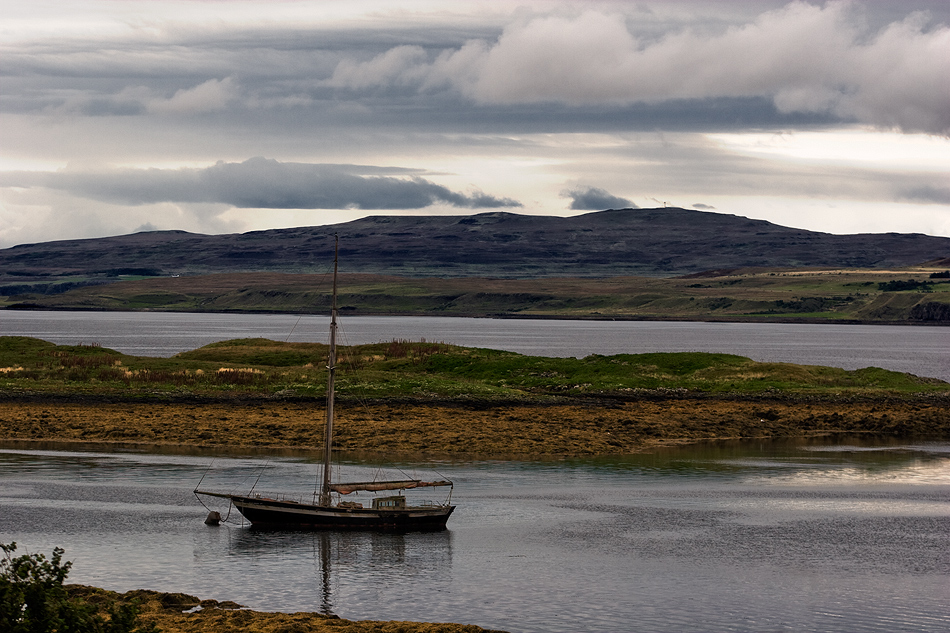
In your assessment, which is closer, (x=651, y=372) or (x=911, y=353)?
(x=651, y=372)

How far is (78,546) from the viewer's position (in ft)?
110

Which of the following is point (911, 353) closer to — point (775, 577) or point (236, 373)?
point (236, 373)

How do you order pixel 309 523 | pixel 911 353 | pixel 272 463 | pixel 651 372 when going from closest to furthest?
pixel 309 523, pixel 272 463, pixel 651 372, pixel 911 353

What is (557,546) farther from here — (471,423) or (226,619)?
(471,423)

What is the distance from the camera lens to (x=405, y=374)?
276 feet

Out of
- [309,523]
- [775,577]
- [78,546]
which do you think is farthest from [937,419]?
[78,546]

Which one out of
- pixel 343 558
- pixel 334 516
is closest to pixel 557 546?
pixel 343 558

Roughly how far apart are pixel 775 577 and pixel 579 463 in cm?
2380

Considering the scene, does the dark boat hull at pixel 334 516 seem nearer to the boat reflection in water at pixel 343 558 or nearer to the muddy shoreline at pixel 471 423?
the boat reflection in water at pixel 343 558

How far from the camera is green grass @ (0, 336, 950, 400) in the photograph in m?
74.9

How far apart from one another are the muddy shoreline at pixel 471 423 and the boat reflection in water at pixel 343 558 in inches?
776

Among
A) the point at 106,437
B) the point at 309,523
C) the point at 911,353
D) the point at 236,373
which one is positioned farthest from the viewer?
the point at 911,353

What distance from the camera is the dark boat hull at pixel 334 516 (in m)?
37.2

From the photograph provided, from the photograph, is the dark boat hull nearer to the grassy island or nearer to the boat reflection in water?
the boat reflection in water
